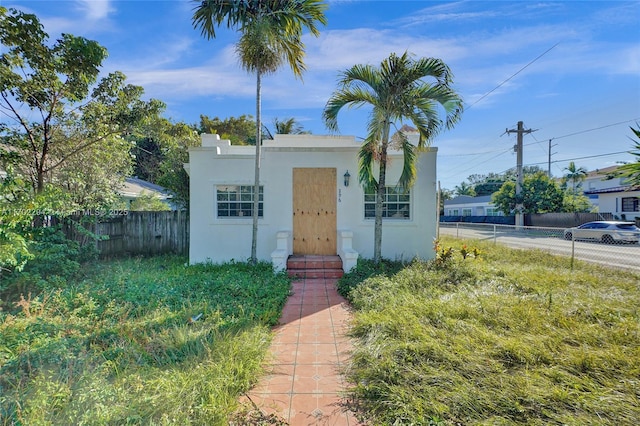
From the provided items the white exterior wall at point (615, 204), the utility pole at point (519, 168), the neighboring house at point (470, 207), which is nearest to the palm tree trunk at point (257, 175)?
the utility pole at point (519, 168)

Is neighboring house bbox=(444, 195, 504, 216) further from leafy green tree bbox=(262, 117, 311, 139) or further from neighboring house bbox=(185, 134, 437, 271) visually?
neighboring house bbox=(185, 134, 437, 271)

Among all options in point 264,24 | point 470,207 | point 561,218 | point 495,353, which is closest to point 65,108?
point 264,24

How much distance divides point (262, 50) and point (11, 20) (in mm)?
4308

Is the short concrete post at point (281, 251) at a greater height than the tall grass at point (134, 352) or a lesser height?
greater

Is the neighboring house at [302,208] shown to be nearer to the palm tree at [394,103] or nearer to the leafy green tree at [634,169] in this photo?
the palm tree at [394,103]

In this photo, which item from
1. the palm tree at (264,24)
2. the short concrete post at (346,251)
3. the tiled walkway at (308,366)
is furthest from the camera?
the short concrete post at (346,251)

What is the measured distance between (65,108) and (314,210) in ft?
20.0

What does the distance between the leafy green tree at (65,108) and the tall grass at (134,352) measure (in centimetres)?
314

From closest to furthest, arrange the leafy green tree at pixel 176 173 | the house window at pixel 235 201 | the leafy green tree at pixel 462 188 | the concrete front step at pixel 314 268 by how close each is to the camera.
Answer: the concrete front step at pixel 314 268, the house window at pixel 235 201, the leafy green tree at pixel 176 173, the leafy green tree at pixel 462 188

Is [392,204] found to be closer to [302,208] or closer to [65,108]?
[302,208]

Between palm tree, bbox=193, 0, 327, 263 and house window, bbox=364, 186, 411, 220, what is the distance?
13.7 ft

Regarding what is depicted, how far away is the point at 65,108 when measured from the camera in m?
6.25

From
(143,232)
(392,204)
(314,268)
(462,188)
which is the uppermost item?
(462,188)

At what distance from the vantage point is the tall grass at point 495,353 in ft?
7.52
